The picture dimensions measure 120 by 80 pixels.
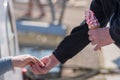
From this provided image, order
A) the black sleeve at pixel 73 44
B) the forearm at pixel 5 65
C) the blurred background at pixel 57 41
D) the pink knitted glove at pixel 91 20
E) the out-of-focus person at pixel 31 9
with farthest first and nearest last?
Answer: 1. the out-of-focus person at pixel 31 9
2. the blurred background at pixel 57 41
3. the black sleeve at pixel 73 44
4. the pink knitted glove at pixel 91 20
5. the forearm at pixel 5 65

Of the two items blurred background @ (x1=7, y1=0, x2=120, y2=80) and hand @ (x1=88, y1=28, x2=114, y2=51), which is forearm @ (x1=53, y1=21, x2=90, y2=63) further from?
blurred background @ (x1=7, y1=0, x2=120, y2=80)

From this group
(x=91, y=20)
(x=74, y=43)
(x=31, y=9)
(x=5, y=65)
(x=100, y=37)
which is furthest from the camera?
(x=31, y=9)

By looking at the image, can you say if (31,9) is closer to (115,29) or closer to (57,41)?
(57,41)

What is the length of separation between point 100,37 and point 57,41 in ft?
12.7

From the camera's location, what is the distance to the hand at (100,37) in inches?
101

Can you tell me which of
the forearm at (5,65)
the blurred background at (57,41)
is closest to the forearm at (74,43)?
the forearm at (5,65)

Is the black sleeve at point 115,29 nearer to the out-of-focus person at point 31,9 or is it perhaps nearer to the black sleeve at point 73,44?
the black sleeve at point 73,44

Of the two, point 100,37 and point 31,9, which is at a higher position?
point 100,37

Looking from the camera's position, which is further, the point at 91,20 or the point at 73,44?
the point at 73,44

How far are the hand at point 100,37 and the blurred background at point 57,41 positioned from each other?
3.62 ft

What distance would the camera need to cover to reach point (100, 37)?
260cm

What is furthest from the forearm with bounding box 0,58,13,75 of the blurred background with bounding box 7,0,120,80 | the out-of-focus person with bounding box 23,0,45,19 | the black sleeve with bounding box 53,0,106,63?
the out-of-focus person with bounding box 23,0,45,19

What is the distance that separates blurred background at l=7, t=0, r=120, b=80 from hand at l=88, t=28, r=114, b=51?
110cm

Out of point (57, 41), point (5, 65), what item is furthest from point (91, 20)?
point (57, 41)
